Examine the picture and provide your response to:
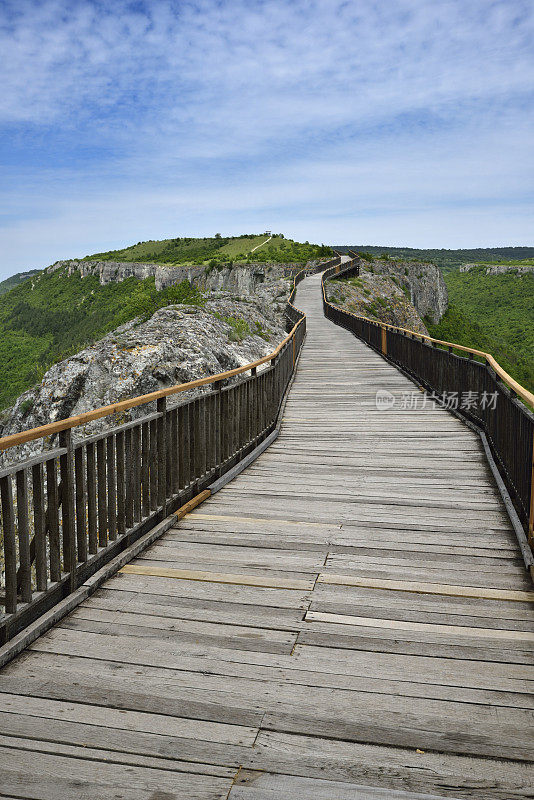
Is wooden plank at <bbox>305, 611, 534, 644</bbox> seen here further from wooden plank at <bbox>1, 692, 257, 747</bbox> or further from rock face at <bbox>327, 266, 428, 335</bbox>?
rock face at <bbox>327, 266, 428, 335</bbox>

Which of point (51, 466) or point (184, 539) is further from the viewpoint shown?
point (184, 539)

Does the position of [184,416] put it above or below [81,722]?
above

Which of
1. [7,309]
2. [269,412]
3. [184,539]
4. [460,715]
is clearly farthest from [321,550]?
[7,309]

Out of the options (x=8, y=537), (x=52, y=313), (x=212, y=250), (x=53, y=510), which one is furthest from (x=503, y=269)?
(x=8, y=537)

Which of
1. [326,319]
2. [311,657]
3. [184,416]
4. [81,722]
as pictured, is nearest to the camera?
[81,722]

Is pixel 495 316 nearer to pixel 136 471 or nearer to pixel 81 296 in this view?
pixel 81 296

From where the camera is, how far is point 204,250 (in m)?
141

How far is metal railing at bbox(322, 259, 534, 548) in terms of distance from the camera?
17.1ft

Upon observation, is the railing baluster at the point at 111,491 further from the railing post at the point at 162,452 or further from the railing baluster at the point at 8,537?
the railing baluster at the point at 8,537

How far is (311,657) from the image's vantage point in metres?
3.17

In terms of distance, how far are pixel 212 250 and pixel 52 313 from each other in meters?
39.0

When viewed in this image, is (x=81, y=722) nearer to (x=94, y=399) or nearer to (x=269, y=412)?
(x=269, y=412)

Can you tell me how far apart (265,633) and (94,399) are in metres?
7.66

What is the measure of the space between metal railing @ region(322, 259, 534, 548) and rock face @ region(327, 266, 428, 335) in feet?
83.4
